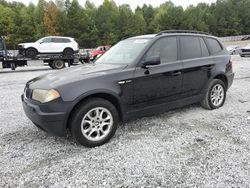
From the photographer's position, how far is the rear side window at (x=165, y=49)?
4879mm

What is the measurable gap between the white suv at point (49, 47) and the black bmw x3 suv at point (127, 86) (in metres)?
13.9

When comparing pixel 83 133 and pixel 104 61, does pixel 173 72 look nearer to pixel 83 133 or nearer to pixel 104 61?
pixel 104 61

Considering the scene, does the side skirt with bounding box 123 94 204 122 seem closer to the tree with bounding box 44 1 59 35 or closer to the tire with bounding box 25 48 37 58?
the tire with bounding box 25 48 37 58

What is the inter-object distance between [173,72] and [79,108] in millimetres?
1938

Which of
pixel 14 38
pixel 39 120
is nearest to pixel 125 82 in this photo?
pixel 39 120

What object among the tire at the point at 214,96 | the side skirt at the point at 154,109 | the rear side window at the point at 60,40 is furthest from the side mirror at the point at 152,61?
the rear side window at the point at 60,40

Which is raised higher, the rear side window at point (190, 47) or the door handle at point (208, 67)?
the rear side window at point (190, 47)

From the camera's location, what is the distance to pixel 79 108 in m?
4.02

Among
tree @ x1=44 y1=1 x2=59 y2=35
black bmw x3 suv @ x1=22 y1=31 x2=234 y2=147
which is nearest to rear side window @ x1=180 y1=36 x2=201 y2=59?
black bmw x3 suv @ x1=22 y1=31 x2=234 y2=147

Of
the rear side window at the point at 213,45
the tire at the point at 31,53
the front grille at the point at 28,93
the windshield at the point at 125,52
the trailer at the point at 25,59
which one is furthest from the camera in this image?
the tire at the point at 31,53

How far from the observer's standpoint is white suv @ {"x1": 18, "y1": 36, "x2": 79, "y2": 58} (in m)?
18.1

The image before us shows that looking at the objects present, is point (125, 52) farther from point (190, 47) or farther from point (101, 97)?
point (190, 47)

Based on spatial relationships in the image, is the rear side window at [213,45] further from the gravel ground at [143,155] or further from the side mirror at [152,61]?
the side mirror at [152,61]

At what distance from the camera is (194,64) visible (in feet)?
17.8
